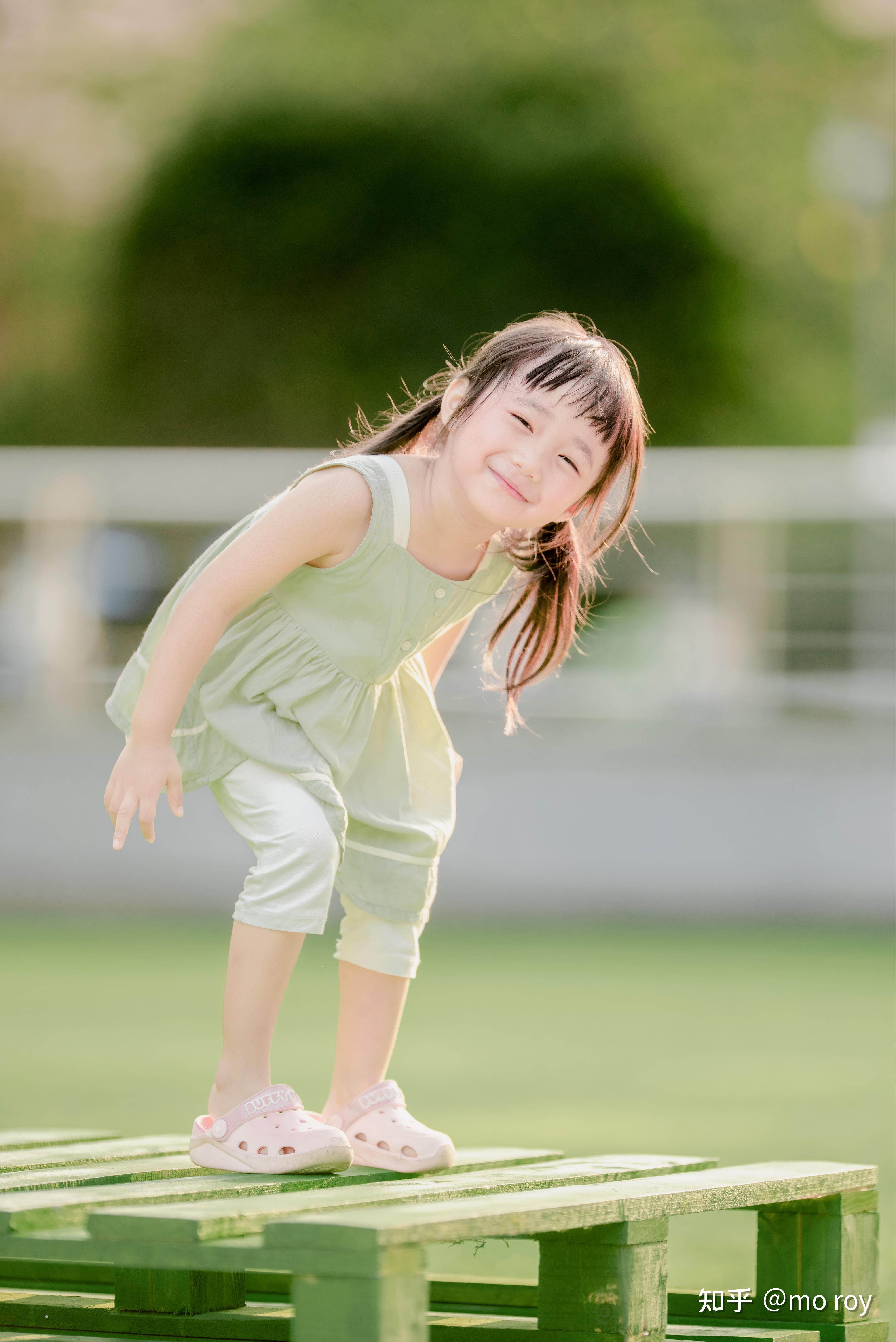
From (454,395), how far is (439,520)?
19 cm

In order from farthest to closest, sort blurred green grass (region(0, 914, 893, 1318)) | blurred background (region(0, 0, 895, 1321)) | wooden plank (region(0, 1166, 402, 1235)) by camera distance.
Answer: blurred background (region(0, 0, 895, 1321)), blurred green grass (region(0, 914, 893, 1318)), wooden plank (region(0, 1166, 402, 1235))

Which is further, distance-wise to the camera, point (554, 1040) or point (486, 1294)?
point (554, 1040)

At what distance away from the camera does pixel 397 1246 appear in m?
1.48

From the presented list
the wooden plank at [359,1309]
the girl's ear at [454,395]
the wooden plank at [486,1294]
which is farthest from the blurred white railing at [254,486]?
the wooden plank at [359,1309]

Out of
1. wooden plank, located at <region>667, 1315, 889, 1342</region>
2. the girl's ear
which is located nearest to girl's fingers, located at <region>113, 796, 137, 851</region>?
the girl's ear

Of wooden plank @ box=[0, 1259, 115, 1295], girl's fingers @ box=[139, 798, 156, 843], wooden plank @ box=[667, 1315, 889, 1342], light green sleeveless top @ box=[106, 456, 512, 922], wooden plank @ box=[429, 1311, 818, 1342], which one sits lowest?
wooden plank @ box=[429, 1311, 818, 1342]

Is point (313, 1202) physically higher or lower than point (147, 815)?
lower

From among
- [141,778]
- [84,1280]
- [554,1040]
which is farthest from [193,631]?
[554,1040]

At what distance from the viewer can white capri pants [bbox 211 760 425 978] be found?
2.04 m

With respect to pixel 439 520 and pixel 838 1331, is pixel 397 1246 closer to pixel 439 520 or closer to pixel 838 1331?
pixel 838 1331

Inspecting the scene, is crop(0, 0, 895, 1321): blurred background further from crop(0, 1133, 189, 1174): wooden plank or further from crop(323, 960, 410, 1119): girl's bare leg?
crop(0, 1133, 189, 1174): wooden plank

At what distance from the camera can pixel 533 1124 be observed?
371cm

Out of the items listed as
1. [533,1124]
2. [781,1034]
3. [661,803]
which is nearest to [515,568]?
[533,1124]

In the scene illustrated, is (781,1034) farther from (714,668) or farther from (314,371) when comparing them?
(314,371)
